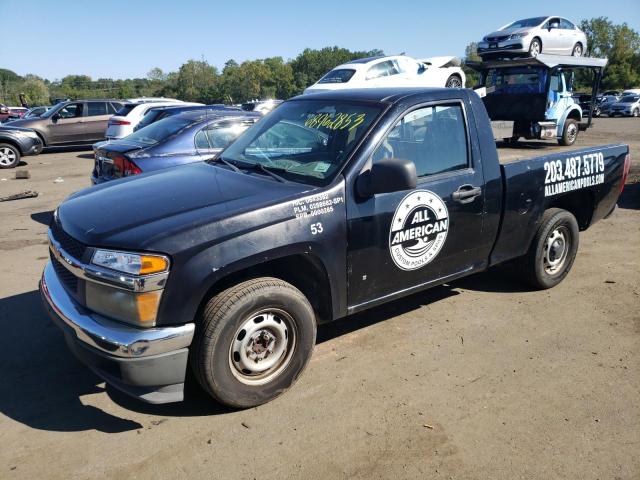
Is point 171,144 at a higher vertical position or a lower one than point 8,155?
higher

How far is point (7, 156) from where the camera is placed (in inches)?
543

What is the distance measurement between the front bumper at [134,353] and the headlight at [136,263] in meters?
0.31

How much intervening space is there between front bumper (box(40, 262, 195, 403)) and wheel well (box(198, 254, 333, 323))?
1.61ft

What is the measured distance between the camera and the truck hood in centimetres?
274

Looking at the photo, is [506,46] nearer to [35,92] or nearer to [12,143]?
[12,143]

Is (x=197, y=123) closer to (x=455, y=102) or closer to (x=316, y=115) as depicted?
(x=316, y=115)

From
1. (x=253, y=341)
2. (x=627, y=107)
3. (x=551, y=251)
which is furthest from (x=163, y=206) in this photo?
(x=627, y=107)

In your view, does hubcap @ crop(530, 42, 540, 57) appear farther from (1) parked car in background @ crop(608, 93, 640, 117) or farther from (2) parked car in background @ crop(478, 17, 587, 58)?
(1) parked car in background @ crop(608, 93, 640, 117)

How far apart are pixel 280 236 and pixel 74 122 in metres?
15.7

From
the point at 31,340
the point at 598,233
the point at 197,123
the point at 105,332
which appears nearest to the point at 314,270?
the point at 105,332

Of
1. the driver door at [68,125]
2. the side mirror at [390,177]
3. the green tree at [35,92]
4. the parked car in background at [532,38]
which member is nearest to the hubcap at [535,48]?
the parked car in background at [532,38]

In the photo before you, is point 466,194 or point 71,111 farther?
point 71,111

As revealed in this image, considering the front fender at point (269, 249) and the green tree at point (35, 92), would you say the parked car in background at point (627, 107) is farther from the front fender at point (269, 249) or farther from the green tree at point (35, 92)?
the green tree at point (35, 92)

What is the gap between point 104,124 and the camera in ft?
54.5
